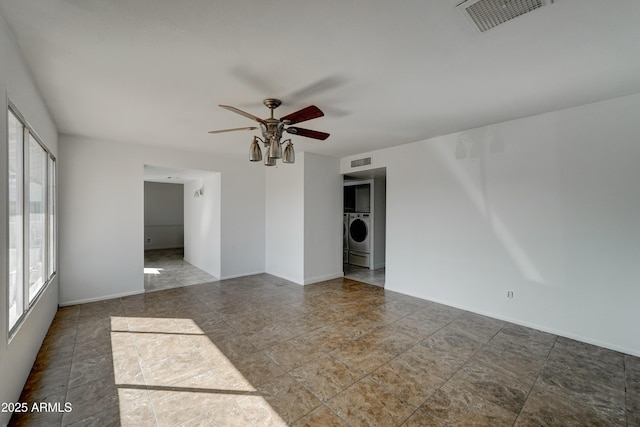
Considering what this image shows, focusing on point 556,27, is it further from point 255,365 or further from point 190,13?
point 255,365

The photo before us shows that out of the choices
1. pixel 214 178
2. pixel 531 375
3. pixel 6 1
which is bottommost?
pixel 531 375

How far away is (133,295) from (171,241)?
5990 mm

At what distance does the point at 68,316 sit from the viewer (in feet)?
11.6

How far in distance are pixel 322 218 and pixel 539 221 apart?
3.37 m

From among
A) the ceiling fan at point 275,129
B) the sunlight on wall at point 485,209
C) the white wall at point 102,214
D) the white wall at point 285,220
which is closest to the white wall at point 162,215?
the white wall at point 102,214

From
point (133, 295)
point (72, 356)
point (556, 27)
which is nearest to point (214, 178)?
point (133, 295)

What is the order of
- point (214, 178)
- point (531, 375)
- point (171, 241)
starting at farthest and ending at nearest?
point (171, 241) < point (214, 178) < point (531, 375)

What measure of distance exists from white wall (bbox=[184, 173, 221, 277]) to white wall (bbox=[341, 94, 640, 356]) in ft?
12.6

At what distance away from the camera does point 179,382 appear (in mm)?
2205

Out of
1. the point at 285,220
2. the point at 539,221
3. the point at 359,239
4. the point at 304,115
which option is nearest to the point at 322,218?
the point at 285,220

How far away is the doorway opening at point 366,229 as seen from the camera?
20.9 feet

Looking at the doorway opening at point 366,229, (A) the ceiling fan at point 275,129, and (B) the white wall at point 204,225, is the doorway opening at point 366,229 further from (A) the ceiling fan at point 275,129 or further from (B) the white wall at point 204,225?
(A) the ceiling fan at point 275,129

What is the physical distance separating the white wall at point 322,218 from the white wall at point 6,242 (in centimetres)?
350

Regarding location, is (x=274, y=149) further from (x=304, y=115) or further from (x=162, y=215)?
(x=162, y=215)
